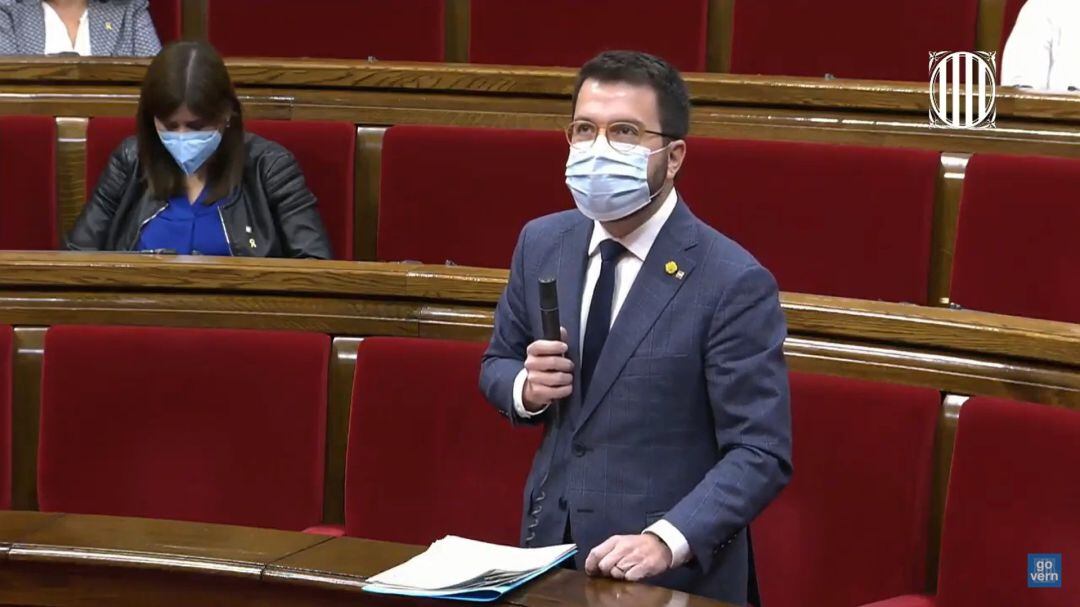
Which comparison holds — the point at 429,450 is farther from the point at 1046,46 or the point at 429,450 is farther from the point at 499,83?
the point at 1046,46

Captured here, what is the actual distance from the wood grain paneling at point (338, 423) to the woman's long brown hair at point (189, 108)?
169 mm

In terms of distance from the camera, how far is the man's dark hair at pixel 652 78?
45 cm

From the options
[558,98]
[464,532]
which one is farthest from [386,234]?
[464,532]

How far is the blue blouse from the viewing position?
788mm

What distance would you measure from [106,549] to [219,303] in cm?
23

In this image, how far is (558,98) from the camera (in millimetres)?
851

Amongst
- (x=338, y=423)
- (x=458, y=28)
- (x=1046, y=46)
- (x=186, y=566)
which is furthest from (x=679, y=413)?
(x=458, y=28)

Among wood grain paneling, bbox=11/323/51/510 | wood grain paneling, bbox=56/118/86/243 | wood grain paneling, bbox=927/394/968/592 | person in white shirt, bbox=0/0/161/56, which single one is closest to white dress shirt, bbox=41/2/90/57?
person in white shirt, bbox=0/0/161/56

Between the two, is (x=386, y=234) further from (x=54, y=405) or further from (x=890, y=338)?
(x=890, y=338)

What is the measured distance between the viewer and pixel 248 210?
0.79 metres

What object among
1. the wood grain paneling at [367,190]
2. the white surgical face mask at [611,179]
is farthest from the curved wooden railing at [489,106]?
the white surgical face mask at [611,179]

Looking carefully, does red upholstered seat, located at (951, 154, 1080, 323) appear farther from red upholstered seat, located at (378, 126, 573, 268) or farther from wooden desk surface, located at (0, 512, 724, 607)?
wooden desk surface, located at (0, 512, 724, 607)

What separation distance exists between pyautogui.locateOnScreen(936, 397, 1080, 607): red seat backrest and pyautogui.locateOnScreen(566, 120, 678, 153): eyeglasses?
0.17 m

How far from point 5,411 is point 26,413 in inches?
0.4
